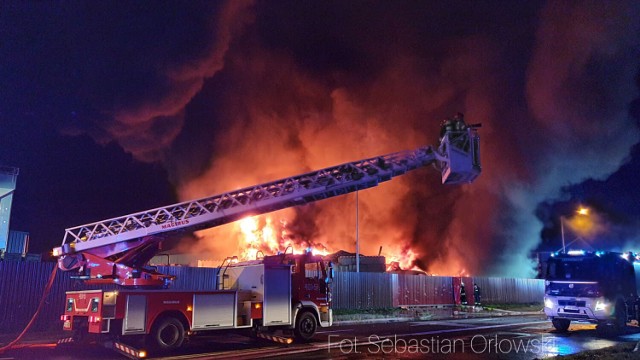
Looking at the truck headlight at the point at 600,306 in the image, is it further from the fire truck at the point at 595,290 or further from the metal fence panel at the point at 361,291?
the metal fence panel at the point at 361,291

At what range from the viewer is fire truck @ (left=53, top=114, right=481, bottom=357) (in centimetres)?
1198

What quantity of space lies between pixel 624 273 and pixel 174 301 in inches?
587

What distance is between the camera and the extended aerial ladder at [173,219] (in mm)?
14000

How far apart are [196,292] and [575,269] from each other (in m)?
13.1

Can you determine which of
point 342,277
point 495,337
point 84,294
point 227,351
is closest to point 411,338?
point 495,337

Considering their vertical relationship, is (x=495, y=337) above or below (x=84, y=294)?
below

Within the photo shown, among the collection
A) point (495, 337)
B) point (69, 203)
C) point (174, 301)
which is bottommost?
point (495, 337)

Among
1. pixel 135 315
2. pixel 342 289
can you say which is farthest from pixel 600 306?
pixel 135 315

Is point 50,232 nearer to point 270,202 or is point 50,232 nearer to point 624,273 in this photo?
point 270,202

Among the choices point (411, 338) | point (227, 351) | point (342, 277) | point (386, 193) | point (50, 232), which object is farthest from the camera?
point (386, 193)

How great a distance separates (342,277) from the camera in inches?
1038

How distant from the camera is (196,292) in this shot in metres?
12.6

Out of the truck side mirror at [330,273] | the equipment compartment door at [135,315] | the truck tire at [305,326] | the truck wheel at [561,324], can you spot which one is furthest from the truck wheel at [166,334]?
the truck wheel at [561,324]

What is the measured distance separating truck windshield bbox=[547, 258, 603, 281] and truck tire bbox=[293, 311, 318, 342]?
9.12 metres
